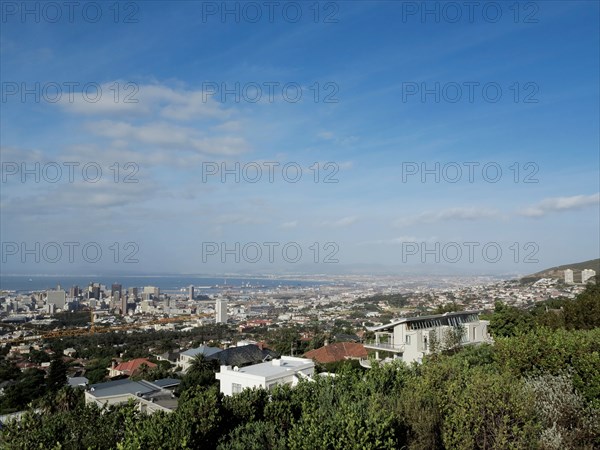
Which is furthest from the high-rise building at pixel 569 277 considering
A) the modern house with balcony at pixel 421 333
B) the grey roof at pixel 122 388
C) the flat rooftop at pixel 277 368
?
the grey roof at pixel 122 388

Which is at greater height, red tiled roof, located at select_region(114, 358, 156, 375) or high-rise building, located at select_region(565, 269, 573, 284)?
high-rise building, located at select_region(565, 269, 573, 284)

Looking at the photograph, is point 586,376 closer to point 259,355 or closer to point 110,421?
point 110,421

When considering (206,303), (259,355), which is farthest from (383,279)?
(259,355)

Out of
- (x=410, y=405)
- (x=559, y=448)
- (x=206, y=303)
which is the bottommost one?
(x=206, y=303)

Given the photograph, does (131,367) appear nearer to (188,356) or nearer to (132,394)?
(188,356)

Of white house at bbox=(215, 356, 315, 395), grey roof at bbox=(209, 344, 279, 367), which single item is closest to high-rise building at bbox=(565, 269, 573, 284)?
grey roof at bbox=(209, 344, 279, 367)

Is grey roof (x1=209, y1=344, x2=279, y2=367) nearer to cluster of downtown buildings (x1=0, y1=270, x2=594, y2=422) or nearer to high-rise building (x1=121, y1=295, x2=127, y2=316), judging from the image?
cluster of downtown buildings (x1=0, y1=270, x2=594, y2=422)

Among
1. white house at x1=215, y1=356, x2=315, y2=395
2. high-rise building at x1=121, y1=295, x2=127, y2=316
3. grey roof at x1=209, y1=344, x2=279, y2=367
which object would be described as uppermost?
white house at x1=215, y1=356, x2=315, y2=395

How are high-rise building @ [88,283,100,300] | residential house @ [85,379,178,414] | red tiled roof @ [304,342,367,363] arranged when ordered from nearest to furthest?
residential house @ [85,379,178,414]
red tiled roof @ [304,342,367,363]
high-rise building @ [88,283,100,300]
